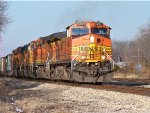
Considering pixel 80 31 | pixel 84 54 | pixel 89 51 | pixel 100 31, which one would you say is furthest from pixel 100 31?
pixel 84 54

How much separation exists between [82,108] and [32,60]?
21.8m

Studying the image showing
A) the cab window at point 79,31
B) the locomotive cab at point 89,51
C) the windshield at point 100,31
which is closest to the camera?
the locomotive cab at point 89,51

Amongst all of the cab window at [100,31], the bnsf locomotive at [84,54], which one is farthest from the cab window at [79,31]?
the cab window at [100,31]

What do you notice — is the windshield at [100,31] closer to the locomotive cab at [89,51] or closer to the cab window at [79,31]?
the locomotive cab at [89,51]

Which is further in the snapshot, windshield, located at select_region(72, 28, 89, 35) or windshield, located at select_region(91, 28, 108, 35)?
windshield, located at select_region(91, 28, 108, 35)

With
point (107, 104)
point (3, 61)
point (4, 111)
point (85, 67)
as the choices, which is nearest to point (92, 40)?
point (85, 67)

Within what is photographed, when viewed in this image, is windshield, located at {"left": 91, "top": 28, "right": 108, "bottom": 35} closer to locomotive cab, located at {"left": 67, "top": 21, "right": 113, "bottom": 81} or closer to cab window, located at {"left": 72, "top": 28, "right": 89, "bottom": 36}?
locomotive cab, located at {"left": 67, "top": 21, "right": 113, "bottom": 81}

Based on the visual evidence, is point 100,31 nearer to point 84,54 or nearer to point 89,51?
point 89,51

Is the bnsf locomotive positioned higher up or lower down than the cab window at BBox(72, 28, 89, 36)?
lower down

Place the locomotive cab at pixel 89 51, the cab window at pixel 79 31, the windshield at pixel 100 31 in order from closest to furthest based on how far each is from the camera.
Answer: the locomotive cab at pixel 89 51
the cab window at pixel 79 31
the windshield at pixel 100 31

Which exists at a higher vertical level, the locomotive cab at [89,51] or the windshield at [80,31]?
the windshield at [80,31]

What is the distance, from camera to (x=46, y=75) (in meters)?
28.0

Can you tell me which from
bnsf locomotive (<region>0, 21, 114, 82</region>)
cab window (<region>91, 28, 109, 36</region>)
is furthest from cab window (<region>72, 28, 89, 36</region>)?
cab window (<region>91, 28, 109, 36</region>)

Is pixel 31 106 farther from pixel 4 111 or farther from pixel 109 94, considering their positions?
pixel 109 94
